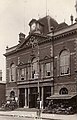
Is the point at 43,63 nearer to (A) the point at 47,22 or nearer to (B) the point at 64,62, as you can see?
(B) the point at 64,62

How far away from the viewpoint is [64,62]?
40.5m

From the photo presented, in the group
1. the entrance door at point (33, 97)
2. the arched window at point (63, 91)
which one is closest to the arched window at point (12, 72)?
the entrance door at point (33, 97)

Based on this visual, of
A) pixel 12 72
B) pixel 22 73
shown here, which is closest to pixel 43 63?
pixel 22 73

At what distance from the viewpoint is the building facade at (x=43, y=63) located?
3922cm

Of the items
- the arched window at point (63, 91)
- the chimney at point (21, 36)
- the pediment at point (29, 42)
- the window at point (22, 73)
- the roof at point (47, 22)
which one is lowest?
the arched window at point (63, 91)

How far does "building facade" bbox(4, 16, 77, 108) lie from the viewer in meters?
39.2

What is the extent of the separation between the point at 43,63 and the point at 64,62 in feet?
14.1

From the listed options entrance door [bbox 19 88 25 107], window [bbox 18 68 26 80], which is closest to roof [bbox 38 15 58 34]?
window [bbox 18 68 26 80]

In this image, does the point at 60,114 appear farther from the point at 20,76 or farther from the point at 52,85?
the point at 20,76

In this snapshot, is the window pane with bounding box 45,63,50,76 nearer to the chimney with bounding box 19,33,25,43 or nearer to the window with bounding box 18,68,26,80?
the window with bounding box 18,68,26,80

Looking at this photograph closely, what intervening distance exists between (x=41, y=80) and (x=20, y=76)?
248 inches

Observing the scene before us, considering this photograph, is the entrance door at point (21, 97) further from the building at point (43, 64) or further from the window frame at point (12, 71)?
the window frame at point (12, 71)

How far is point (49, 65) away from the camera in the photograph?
140 ft

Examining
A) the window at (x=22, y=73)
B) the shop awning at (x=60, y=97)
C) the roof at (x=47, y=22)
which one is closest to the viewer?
the shop awning at (x=60, y=97)
